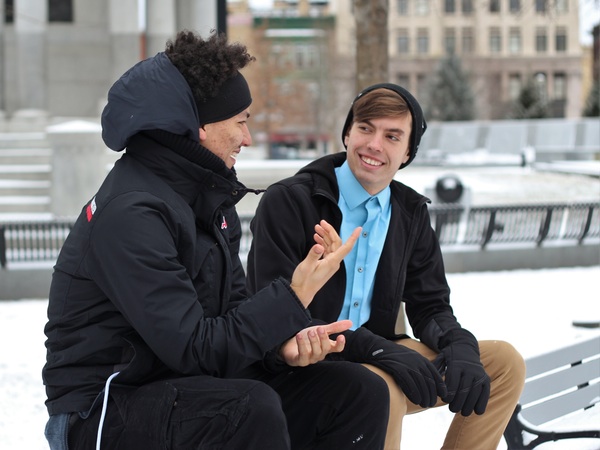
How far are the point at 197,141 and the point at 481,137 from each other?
4983 cm

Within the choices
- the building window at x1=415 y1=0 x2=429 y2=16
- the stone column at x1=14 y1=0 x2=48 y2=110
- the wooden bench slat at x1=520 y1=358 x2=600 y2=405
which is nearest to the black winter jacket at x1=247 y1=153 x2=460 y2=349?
the wooden bench slat at x1=520 y1=358 x2=600 y2=405

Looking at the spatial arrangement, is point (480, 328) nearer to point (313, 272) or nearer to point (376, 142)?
point (376, 142)

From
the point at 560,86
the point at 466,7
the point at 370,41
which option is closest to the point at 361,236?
the point at 370,41

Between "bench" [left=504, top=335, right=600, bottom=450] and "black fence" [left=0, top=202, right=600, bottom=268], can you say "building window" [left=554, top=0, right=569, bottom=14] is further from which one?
"bench" [left=504, top=335, right=600, bottom=450]

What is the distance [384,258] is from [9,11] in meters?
16.9

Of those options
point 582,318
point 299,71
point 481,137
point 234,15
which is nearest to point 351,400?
point 582,318

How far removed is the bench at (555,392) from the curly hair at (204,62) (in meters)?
1.98

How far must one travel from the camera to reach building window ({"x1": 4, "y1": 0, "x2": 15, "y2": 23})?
18.6 meters

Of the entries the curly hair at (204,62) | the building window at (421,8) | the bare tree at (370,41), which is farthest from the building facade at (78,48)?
the building window at (421,8)

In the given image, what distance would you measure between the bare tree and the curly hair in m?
5.13

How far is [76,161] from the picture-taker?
13328 mm

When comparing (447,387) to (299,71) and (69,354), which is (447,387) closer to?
(69,354)

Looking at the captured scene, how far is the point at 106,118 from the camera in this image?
2.67m

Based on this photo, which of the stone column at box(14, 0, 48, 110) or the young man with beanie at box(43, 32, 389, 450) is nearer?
the young man with beanie at box(43, 32, 389, 450)
